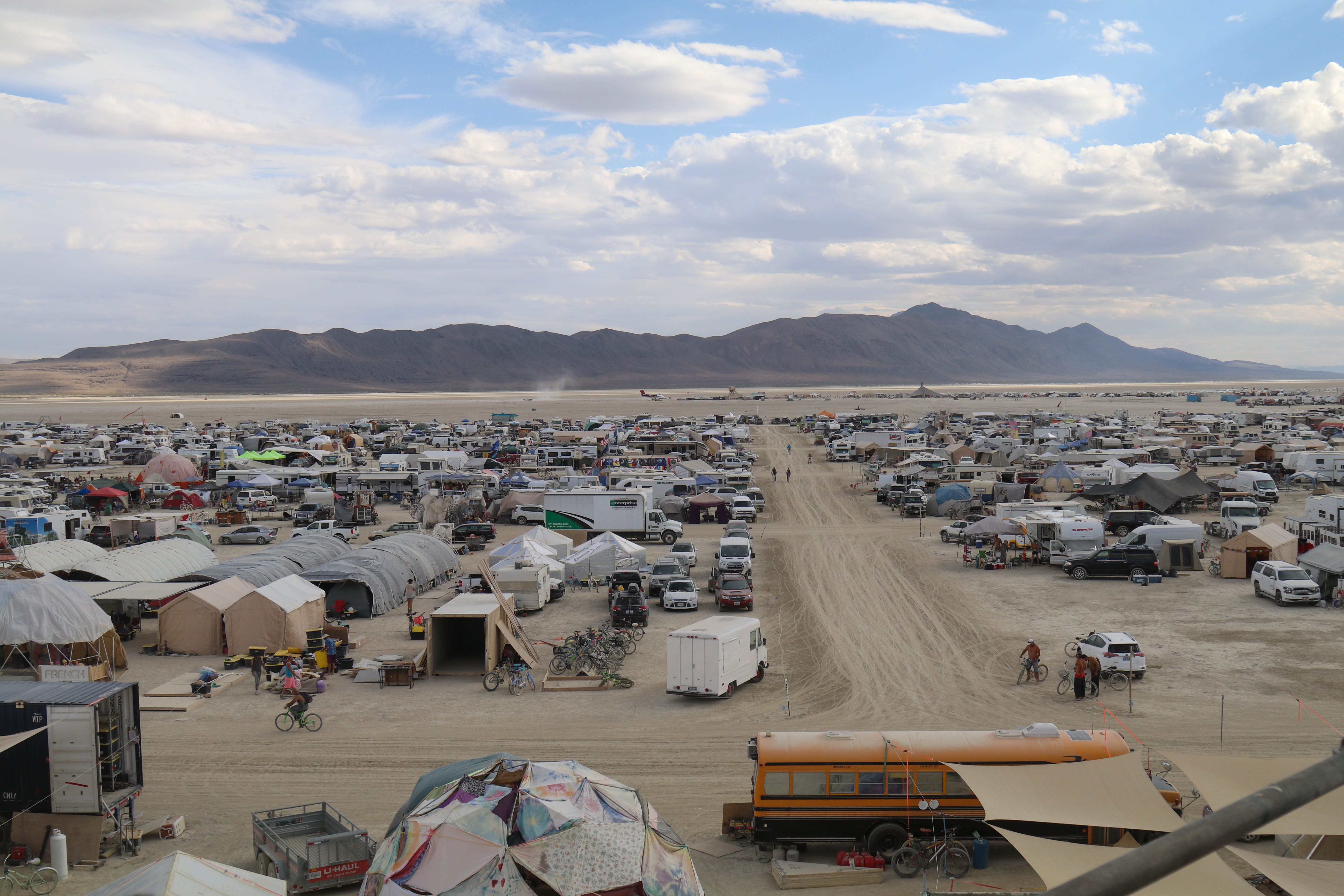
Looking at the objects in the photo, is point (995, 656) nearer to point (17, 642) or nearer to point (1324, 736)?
point (1324, 736)

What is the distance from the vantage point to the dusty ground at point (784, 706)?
519 inches

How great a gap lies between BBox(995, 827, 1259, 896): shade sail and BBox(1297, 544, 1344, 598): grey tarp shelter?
1782 cm

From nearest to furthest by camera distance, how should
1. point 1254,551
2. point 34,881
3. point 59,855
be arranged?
point 34,881 → point 59,855 → point 1254,551

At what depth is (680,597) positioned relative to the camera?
24.2 metres

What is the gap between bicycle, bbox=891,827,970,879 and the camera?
35.1 ft

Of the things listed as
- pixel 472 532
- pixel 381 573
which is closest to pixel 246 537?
pixel 472 532

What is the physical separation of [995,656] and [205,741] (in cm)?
1460

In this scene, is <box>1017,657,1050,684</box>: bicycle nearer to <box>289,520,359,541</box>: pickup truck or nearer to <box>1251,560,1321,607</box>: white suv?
<box>1251,560,1321,607</box>: white suv

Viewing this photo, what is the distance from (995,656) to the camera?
19609 mm

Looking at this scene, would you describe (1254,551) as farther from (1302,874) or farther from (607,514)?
(1302,874)

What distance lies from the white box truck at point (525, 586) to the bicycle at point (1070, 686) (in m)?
12.6

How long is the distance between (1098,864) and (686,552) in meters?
22.3

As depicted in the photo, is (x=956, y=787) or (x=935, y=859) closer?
(x=935, y=859)

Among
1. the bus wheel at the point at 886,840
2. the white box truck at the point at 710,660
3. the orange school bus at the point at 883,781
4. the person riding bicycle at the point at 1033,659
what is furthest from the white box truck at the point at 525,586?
the bus wheel at the point at 886,840
